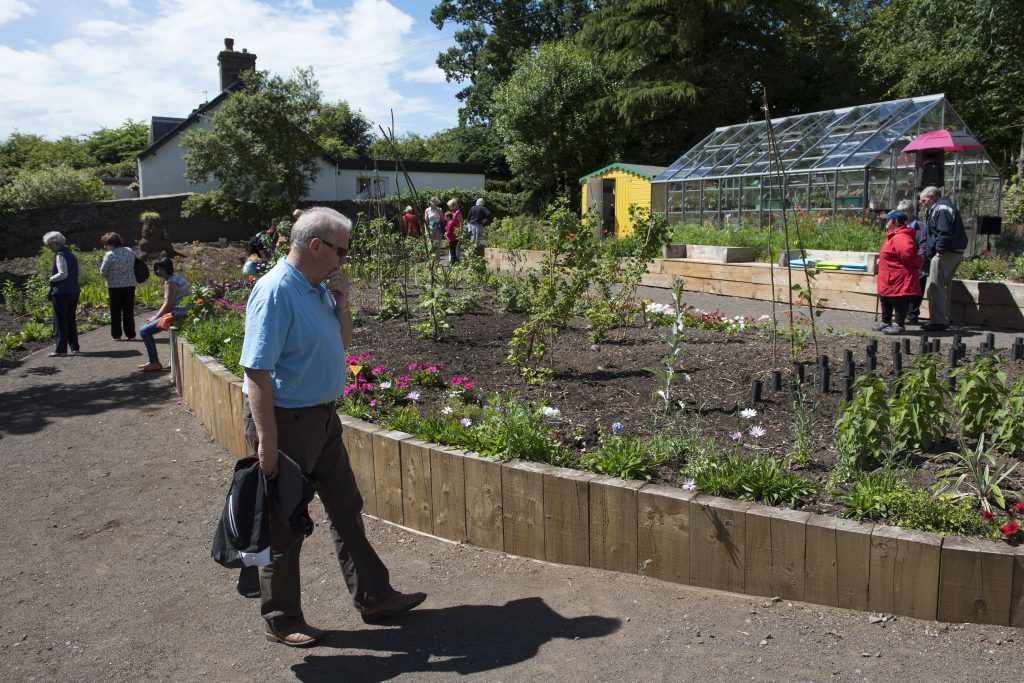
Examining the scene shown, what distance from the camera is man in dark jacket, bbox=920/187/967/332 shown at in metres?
9.65

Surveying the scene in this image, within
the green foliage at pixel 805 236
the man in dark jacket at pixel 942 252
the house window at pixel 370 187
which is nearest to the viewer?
the man in dark jacket at pixel 942 252

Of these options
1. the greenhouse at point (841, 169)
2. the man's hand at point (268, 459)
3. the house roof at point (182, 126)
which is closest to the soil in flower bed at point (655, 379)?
the man's hand at point (268, 459)

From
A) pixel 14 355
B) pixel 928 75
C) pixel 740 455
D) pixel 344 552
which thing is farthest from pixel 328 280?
pixel 928 75

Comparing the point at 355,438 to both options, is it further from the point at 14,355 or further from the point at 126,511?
the point at 14,355

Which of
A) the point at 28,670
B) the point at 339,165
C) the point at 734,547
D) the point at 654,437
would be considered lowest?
the point at 28,670

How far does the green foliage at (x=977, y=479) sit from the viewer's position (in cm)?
359

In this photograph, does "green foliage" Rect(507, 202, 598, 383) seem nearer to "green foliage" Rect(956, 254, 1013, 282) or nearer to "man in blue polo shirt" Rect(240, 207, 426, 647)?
"man in blue polo shirt" Rect(240, 207, 426, 647)

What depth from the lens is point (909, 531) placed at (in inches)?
130

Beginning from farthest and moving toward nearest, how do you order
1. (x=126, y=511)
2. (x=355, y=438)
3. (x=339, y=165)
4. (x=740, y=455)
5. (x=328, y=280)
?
(x=339, y=165), (x=126, y=511), (x=355, y=438), (x=740, y=455), (x=328, y=280)

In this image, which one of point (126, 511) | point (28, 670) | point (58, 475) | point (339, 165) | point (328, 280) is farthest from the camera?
point (339, 165)

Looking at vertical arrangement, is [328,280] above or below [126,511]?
above

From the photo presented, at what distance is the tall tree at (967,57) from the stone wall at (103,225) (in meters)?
22.7

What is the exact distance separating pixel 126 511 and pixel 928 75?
27.4 meters

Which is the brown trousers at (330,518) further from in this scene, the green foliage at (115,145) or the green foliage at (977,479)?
the green foliage at (115,145)
